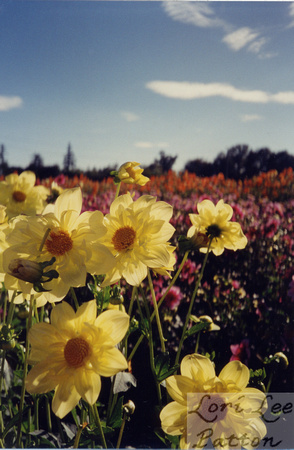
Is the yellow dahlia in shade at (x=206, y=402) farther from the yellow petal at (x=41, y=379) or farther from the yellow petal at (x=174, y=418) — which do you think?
the yellow petal at (x=41, y=379)

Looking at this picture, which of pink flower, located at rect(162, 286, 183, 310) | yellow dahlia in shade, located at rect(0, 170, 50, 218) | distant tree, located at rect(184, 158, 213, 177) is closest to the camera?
yellow dahlia in shade, located at rect(0, 170, 50, 218)

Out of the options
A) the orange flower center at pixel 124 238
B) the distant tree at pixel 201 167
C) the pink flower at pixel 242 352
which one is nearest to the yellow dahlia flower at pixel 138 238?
the orange flower center at pixel 124 238

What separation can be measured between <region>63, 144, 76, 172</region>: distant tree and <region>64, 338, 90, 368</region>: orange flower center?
2.26 feet

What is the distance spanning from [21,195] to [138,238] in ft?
1.32

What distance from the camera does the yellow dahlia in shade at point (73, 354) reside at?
14.7 inches

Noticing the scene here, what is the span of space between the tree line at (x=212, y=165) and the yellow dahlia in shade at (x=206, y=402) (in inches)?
26.2

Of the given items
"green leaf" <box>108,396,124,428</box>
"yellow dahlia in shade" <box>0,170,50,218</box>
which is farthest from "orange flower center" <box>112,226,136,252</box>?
"yellow dahlia in shade" <box>0,170,50,218</box>

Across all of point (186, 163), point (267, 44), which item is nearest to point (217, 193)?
point (186, 163)

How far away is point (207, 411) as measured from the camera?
1.38 ft

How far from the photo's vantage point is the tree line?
1.04 m

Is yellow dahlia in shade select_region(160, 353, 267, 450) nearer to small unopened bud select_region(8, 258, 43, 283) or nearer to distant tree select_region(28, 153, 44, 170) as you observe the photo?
small unopened bud select_region(8, 258, 43, 283)

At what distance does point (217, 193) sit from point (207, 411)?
1.12 m

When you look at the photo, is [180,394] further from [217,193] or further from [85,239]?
[217,193]

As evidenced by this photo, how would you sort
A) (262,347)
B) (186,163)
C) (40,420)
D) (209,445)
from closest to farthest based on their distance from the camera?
1. (209,445)
2. (40,420)
3. (262,347)
4. (186,163)
